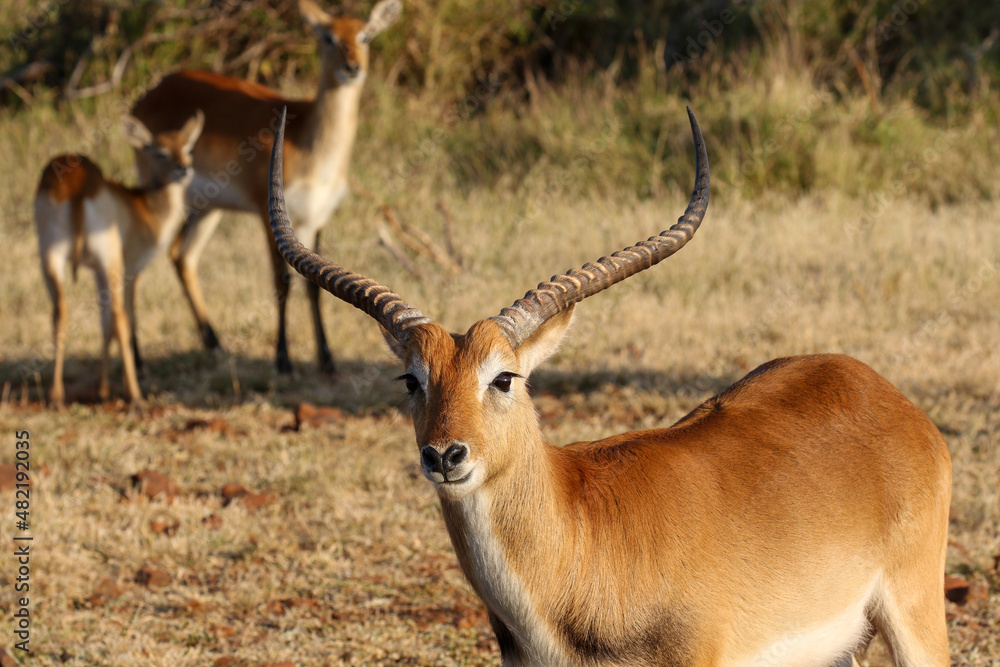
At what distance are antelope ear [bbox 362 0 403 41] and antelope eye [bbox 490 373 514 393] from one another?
500 cm

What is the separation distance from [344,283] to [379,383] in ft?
11.8

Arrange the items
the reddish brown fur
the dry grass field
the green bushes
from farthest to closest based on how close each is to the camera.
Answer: the green bushes < the dry grass field < the reddish brown fur

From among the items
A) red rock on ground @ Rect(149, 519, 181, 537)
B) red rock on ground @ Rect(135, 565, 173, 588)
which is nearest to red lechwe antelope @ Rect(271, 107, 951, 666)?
red rock on ground @ Rect(135, 565, 173, 588)

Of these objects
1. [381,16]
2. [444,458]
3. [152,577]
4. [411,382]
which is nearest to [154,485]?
[152,577]

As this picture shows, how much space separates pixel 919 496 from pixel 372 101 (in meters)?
9.74

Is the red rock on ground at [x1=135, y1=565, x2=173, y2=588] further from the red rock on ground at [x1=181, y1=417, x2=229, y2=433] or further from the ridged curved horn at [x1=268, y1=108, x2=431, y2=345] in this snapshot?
the ridged curved horn at [x1=268, y1=108, x2=431, y2=345]

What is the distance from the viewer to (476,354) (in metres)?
2.59

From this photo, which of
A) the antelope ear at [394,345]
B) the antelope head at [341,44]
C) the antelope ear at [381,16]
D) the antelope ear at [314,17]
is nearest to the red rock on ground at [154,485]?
the antelope ear at [394,345]

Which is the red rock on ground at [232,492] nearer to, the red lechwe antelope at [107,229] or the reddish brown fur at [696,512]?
the red lechwe antelope at [107,229]

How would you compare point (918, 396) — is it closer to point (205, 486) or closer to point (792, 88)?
point (205, 486)

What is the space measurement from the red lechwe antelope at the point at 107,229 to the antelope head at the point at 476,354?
3621mm

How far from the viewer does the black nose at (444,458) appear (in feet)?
7.79

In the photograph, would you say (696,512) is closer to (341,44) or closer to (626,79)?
(341,44)

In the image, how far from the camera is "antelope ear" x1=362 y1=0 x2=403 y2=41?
720 centimetres
